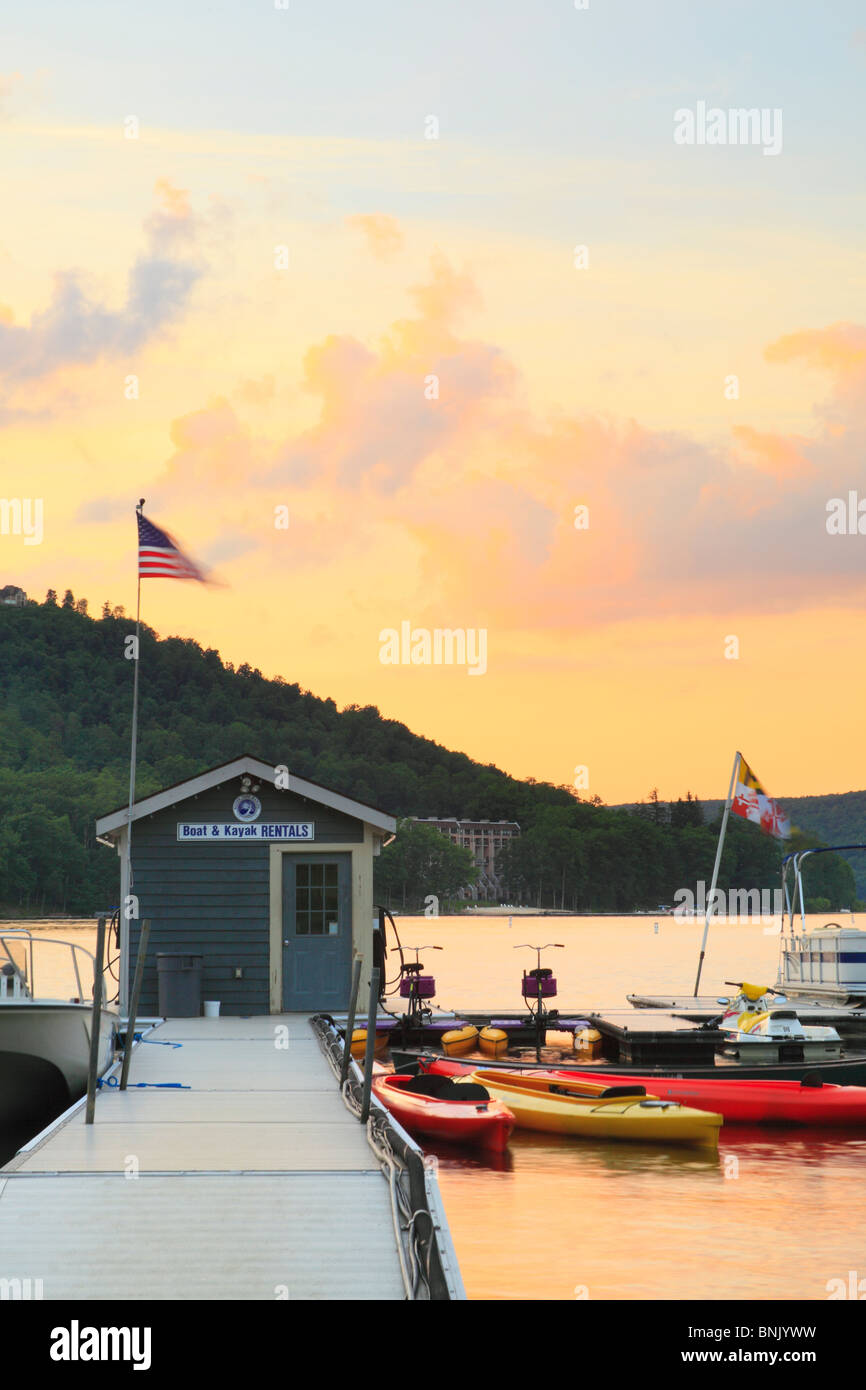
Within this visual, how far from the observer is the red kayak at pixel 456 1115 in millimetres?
16500

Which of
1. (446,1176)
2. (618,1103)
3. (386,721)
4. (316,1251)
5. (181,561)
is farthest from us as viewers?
(386,721)

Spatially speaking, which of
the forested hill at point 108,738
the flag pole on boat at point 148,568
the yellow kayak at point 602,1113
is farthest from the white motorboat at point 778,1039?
the forested hill at point 108,738

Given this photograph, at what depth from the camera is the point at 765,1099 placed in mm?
19969

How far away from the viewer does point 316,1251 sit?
27.9 ft

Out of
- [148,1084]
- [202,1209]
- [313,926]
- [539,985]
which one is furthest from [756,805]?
[202,1209]

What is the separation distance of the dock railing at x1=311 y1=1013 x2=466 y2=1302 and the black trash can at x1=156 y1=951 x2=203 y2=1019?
995 cm

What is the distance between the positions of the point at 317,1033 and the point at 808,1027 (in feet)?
27.7

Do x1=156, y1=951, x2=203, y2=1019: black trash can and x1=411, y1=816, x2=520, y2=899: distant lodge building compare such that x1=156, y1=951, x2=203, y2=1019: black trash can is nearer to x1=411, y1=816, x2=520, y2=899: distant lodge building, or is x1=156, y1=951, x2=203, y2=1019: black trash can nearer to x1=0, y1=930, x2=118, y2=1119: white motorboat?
x1=0, y1=930, x2=118, y2=1119: white motorboat

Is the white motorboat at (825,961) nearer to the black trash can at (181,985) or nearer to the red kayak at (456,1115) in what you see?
the red kayak at (456,1115)

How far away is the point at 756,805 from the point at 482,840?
138971 mm

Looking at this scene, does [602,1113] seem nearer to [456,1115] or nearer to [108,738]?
[456,1115]
